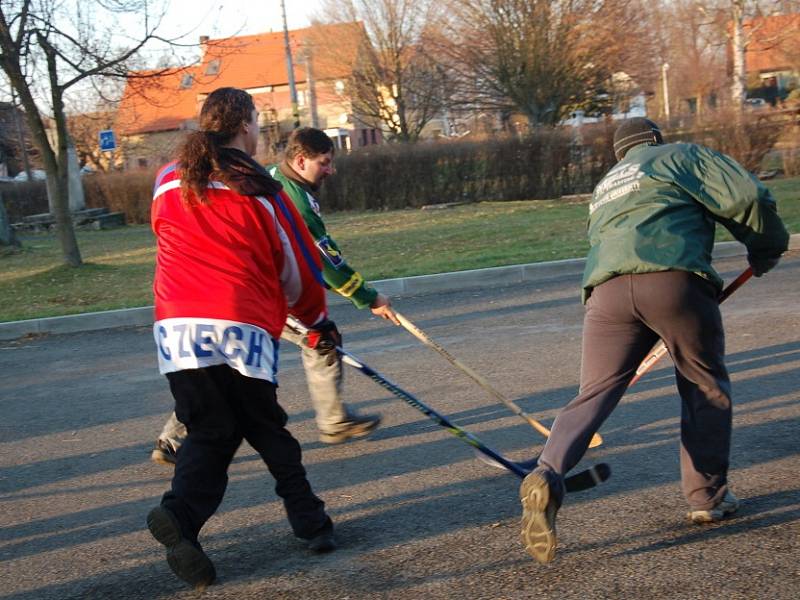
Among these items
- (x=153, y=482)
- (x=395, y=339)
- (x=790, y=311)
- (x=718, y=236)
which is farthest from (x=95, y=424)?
(x=718, y=236)

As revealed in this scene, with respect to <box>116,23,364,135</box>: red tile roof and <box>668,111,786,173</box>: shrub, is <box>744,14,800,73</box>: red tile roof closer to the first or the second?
<box>668,111,786,173</box>: shrub

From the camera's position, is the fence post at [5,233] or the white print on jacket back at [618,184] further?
the fence post at [5,233]

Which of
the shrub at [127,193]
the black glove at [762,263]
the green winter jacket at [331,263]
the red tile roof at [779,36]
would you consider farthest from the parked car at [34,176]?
the black glove at [762,263]

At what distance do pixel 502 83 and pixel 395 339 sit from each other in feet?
79.7

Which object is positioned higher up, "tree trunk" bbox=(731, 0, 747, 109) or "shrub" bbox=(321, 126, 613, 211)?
"tree trunk" bbox=(731, 0, 747, 109)

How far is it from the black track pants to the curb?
22.3 feet

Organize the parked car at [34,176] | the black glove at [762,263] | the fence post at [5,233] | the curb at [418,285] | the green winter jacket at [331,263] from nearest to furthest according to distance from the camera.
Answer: the black glove at [762,263] < the green winter jacket at [331,263] < the curb at [418,285] < the fence post at [5,233] < the parked car at [34,176]

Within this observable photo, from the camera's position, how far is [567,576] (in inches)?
137

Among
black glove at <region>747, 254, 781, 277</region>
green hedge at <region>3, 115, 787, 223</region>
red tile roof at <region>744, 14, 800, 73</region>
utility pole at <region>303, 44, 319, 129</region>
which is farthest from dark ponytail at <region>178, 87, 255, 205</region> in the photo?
utility pole at <region>303, 44, 319, 129</region>

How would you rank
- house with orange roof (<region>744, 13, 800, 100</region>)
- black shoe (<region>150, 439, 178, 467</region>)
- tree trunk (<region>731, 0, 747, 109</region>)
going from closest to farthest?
black shoe (<region>150, 439, 178, 467</region>) < house with orange roof (<region>744, 13, 800, 100</region>) < tree trunk (<region>731, 0, 747, 109</region>)

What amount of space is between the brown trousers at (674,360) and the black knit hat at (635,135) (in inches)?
23.6

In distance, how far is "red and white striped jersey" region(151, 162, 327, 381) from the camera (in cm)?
353

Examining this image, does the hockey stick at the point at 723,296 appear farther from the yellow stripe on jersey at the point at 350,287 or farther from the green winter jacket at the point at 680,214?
the yellow stripe on jersey at the point at 350,287

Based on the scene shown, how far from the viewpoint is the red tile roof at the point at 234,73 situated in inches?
632
